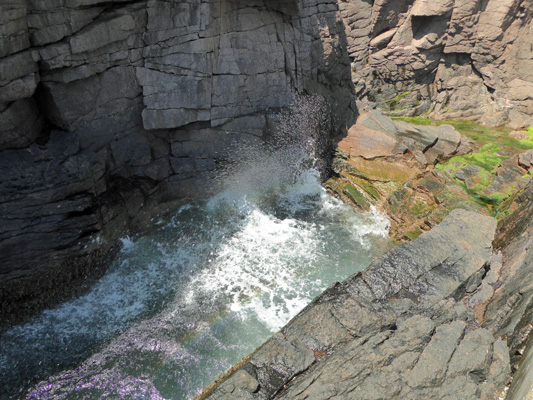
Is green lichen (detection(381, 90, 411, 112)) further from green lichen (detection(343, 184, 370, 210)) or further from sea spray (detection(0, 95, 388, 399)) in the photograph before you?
green lichen (detection(343, 184, 370, 210))

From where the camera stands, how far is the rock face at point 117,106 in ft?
28.6

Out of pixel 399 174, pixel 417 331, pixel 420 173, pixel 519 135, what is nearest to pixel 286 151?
pixel 399 174

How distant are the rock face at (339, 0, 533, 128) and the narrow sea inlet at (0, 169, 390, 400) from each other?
33.7 ft

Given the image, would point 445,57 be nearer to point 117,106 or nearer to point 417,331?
point 117,106

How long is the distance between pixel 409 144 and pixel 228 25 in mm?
6983

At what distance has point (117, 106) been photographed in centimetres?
1016

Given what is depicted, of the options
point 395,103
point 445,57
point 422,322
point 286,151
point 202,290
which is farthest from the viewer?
point 395,103

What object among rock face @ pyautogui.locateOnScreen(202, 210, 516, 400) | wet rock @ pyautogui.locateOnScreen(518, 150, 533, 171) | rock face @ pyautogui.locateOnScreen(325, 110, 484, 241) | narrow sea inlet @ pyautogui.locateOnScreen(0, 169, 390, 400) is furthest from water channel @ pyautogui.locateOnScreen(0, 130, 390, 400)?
wet rock @ pyautogui.locateOnScreen(518, 150, 533, 171)

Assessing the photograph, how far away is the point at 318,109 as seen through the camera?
13508 millimetres

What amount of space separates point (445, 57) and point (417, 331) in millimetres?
16849

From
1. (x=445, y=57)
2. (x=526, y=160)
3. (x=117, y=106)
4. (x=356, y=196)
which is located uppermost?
(x=117, y=106)

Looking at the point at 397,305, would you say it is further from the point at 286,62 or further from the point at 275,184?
the point at 286,62

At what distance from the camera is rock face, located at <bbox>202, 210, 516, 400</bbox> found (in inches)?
233

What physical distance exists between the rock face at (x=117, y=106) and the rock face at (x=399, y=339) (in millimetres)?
5312
